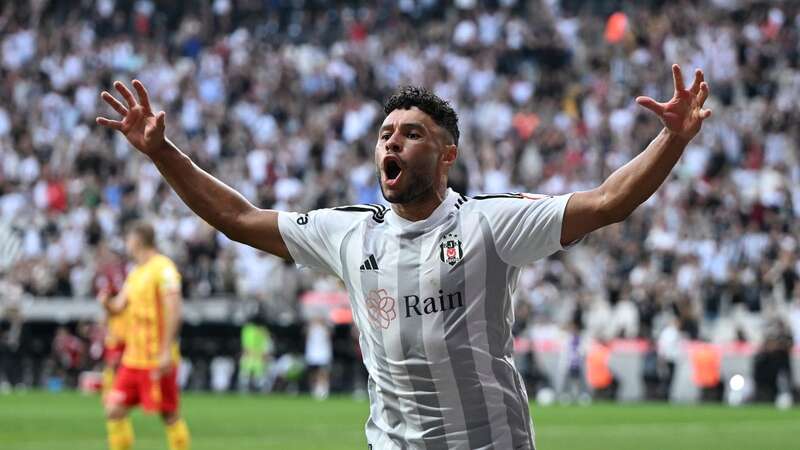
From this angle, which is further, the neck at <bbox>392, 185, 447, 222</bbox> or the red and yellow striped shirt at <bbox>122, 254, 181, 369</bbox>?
the red and yellow striped shirt at <bbox>122, 254, 181, 369</bbox>

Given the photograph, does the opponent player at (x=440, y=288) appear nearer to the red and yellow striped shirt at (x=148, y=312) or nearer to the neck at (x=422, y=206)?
the neck at (x=422, y=206)

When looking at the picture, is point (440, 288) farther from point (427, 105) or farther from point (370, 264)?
point (427, 105)

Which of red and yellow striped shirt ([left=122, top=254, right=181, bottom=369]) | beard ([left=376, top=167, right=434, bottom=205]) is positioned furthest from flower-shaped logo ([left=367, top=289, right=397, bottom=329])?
red and yellow striped shirt ([left=122, top=254, right=181, bottom=369])

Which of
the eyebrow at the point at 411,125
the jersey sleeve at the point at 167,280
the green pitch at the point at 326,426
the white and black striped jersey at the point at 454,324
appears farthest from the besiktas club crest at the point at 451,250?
the green pitch at the point at 326,426

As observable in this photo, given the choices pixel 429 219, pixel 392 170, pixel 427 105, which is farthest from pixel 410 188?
pixel 427 105

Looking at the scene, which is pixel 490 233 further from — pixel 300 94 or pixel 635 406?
pixel 300 94

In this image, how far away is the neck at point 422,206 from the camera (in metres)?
6.18

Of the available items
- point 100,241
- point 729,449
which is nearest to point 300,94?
point 100,241

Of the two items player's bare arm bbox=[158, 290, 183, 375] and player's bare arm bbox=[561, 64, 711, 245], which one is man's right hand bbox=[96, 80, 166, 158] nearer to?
player's bare arm bbox=[561, 64, 711, 245]

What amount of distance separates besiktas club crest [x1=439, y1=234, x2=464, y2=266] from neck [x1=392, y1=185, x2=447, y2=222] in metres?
0.17

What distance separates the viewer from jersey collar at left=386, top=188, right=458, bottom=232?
6164mm

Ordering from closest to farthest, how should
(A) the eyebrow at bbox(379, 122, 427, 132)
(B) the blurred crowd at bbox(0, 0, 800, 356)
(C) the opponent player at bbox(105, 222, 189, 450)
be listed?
(A) the eyebrow at bbox(379, 122, 427, 132), (C) the opponent player at bbox(105, 222, 189, 450), (B) the blurred crowd at bbox(0, 0, 800, 356)

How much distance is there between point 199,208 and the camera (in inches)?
254

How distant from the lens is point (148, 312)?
1410 centimetres
